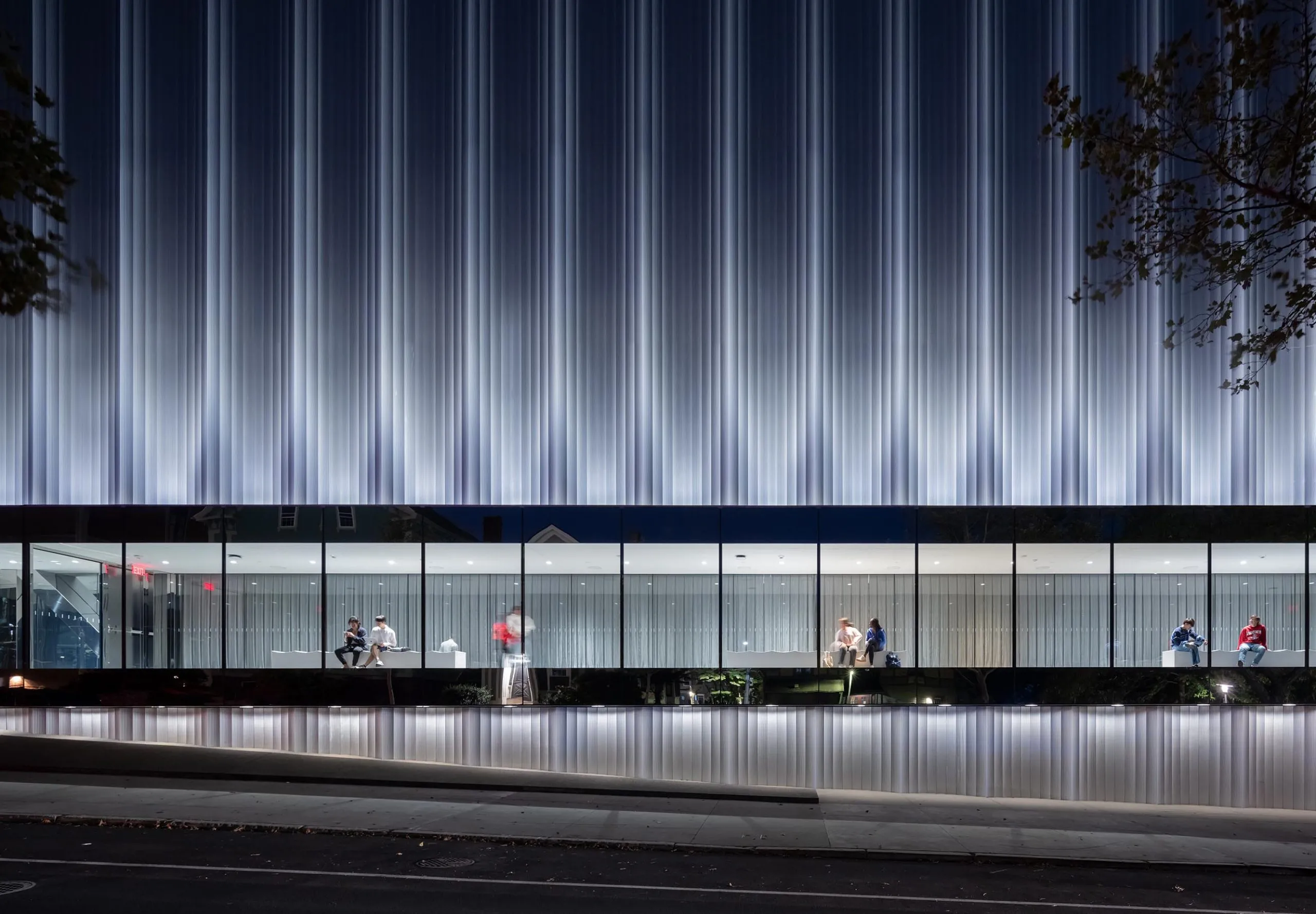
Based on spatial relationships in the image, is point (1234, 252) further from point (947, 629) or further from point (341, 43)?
point (341, 43)

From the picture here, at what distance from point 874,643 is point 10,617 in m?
16.0

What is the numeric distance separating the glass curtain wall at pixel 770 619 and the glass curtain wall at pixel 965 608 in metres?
2.02

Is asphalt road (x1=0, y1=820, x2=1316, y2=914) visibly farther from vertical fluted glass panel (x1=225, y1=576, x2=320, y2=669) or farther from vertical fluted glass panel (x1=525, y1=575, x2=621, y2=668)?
vertical fluted glass panel (x1=525, y1=575, x2=621, y2=668)

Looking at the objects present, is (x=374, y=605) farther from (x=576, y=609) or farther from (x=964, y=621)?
(x=964, y=621)

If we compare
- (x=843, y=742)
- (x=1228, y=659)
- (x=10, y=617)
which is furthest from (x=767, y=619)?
(x=10, y=617)

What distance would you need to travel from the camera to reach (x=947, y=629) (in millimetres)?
17766

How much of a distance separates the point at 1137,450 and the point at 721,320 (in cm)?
842

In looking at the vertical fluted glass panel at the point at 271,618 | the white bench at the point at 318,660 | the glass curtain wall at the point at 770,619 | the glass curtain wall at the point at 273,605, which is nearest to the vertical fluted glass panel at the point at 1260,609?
the glass curtain wall at the point at 770,619

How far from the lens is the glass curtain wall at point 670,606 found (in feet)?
58.4

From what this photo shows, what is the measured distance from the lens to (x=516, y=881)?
10.1 m

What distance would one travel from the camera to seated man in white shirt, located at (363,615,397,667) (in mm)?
17844

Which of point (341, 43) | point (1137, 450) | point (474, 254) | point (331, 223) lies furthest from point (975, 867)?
point (341, 43)

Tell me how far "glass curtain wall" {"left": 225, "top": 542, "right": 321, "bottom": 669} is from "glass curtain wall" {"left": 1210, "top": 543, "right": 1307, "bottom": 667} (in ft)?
54.2

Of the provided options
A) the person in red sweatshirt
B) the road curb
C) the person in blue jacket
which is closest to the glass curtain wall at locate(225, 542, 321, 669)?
the road curb
